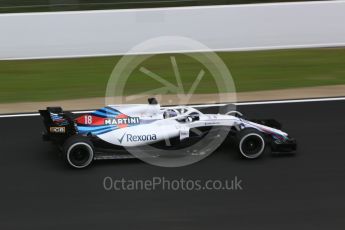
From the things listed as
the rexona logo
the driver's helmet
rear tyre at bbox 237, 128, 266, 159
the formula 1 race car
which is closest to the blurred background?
the formula 1 race car

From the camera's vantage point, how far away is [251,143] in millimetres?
7363

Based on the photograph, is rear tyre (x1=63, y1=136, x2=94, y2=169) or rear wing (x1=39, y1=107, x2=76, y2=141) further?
rear wing (x1=39, y1=107, x2=76, y2=141)

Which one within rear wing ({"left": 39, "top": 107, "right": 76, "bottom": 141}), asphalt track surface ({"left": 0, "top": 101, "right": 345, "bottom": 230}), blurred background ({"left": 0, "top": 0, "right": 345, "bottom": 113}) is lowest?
asphalt track surface ({"left": 0, "top": 101, "right": 345, "bottom": 230})

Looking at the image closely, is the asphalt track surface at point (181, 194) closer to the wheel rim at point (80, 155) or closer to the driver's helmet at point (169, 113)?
the wheel rim at point (80, 155)

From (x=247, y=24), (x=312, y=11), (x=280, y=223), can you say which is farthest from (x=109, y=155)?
(x=312, y=11)

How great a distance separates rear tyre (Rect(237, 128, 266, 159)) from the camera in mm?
7301

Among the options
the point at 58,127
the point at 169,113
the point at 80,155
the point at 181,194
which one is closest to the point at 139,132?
the point at 169,113

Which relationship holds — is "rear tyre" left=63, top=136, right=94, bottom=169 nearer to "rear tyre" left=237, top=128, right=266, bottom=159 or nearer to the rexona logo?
the rexona logo

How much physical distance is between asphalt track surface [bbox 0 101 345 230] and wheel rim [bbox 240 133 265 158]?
12 cm

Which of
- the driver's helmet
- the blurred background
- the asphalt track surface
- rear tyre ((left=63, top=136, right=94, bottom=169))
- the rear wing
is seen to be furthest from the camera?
the blurred background

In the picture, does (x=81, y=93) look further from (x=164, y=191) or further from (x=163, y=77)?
(x=164, y=191)

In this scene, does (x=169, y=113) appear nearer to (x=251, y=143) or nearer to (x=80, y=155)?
(x=251, y=143)

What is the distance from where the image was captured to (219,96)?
443 inches

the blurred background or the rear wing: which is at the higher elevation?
the blurred background
